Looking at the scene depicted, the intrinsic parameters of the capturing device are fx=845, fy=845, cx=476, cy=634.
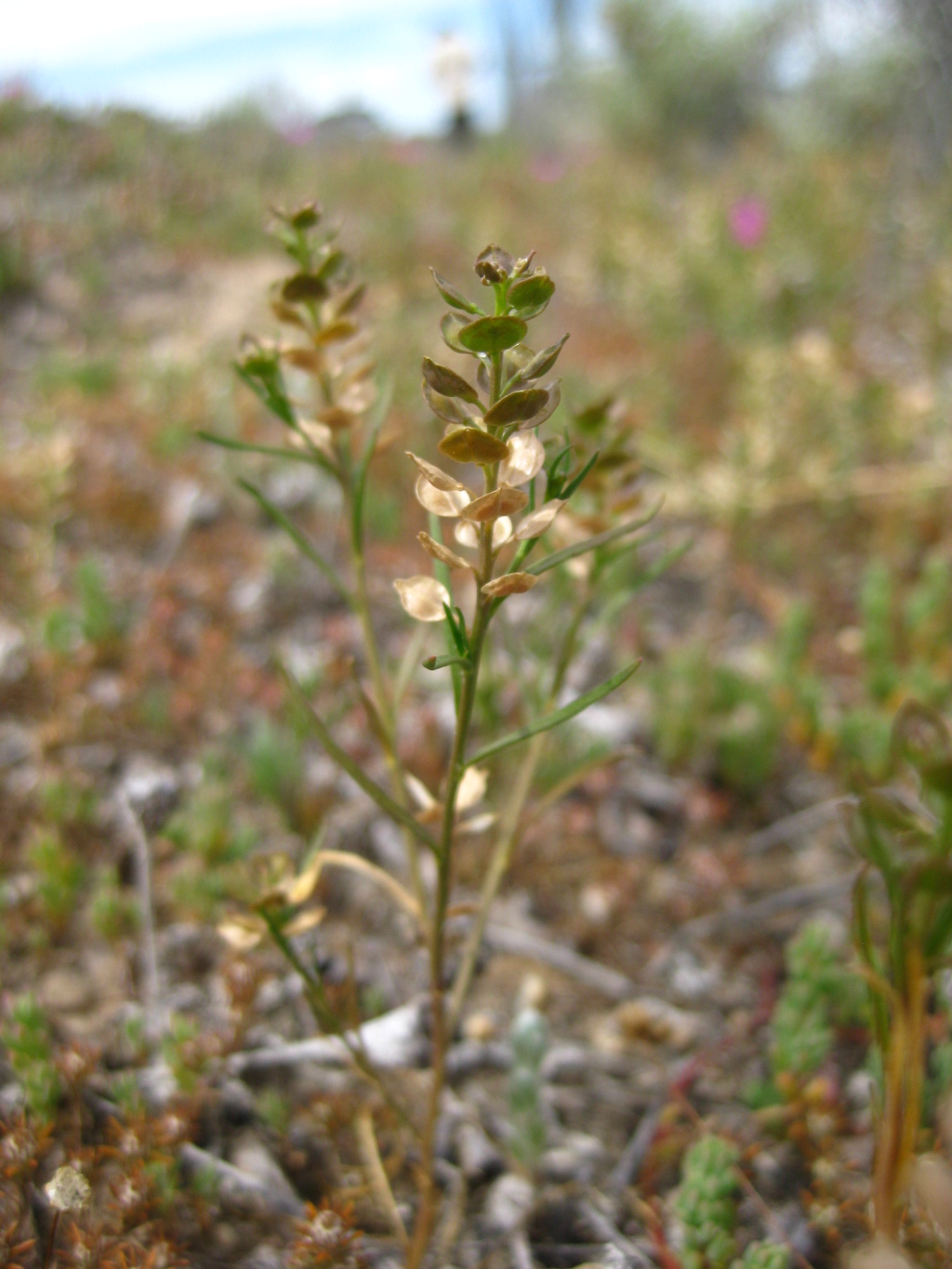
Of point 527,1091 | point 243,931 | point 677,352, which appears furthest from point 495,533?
point 677,352

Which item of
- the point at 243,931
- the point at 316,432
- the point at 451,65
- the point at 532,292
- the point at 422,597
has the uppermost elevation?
the point at 451,65

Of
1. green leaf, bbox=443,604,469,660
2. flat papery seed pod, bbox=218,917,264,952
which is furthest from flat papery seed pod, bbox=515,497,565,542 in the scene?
flat papery seed pod, bbox=218,917,264,952

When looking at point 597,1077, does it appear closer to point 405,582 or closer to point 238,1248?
point 238,1248

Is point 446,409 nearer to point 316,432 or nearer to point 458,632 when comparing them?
point 458,632

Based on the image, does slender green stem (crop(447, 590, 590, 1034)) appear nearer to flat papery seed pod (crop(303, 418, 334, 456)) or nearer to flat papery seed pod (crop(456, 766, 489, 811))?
flat papery seed pod (crop(456, 766, 489, 811))

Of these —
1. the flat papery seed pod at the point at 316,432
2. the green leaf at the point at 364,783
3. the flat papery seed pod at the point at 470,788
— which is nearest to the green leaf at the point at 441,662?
the green leaf at the point at 364,783
